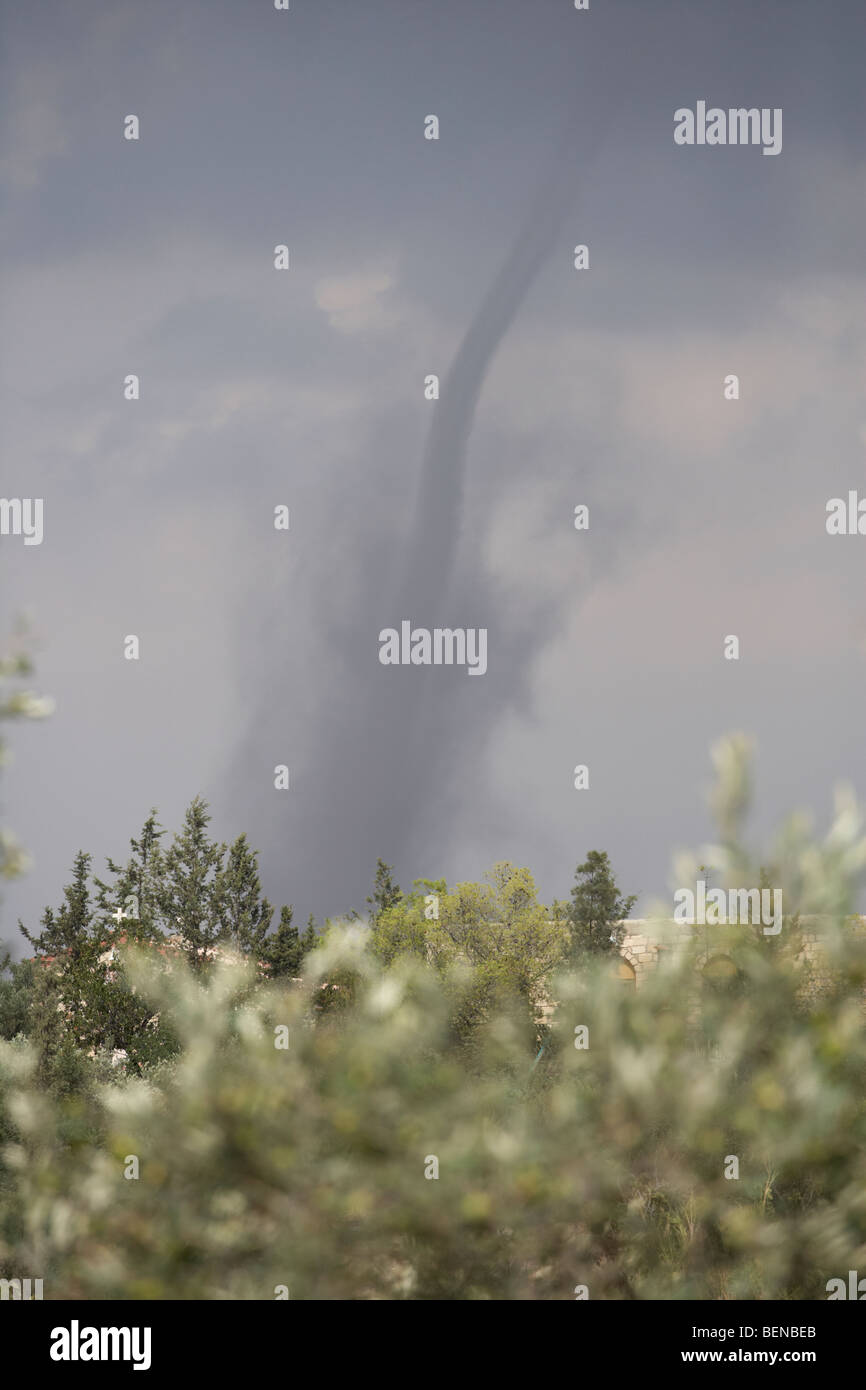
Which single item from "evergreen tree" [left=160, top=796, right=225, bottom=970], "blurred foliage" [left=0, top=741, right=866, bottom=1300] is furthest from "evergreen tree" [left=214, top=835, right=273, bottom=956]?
"blurred foliage" [left=0, top=741, right=866, bottom=1300]

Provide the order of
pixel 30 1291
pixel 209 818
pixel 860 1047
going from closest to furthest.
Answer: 1. pixel 860 1047
2. pixel 30 1291
3. pixel 209 818

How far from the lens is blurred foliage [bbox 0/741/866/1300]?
4.35 m

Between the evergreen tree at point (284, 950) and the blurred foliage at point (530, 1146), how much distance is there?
2008cm

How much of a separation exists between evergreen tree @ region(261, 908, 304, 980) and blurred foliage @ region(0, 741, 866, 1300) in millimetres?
20084

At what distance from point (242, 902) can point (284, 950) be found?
154 cm

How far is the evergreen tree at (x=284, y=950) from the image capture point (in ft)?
82.0

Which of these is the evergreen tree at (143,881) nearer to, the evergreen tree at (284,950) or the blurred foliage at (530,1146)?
the evergreen tree at (284,950)

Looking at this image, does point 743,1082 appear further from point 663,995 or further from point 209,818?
point 209,818

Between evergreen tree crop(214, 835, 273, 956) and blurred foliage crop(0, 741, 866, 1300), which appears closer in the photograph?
blurred foliage crop(0, 741, 866, 1300)

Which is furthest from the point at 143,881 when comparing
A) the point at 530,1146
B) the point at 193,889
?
the point at 530,1146

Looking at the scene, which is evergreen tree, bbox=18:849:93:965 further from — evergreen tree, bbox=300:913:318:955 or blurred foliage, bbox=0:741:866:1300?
blurred foliage, bbox=0:741:866:1300
